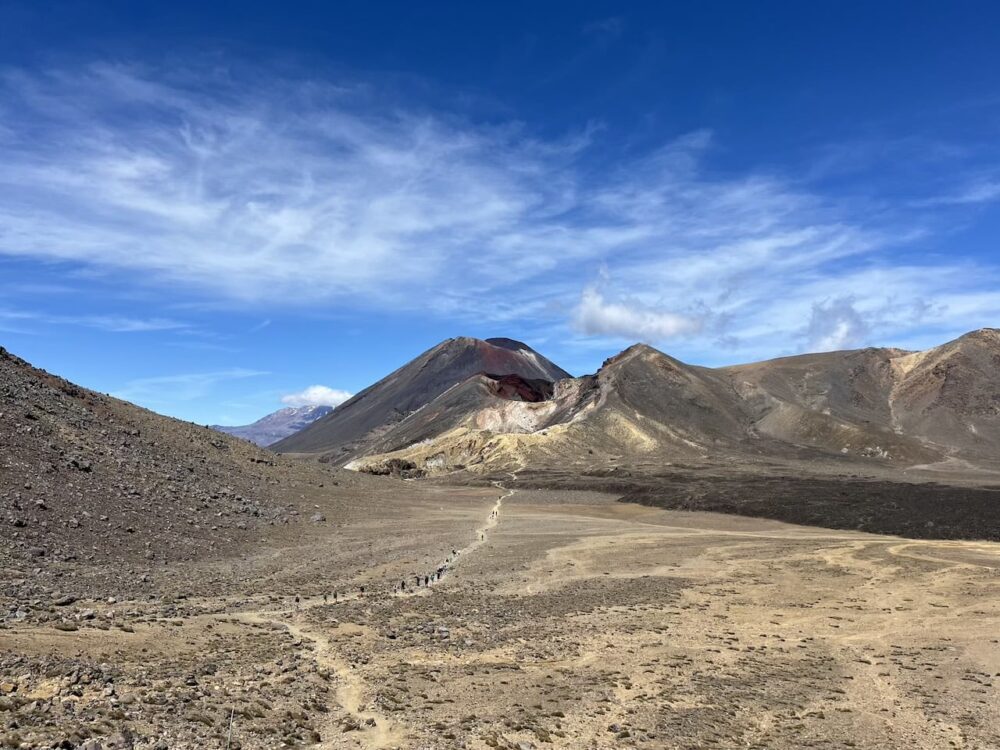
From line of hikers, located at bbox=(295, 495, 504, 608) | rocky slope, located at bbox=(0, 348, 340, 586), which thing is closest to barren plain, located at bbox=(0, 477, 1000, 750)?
line of hikers, located at bbox=(295, 495, 504, 608)

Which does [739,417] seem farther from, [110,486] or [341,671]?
[341,671]

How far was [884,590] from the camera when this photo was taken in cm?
2912

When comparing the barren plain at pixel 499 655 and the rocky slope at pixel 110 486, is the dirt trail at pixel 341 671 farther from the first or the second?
the rocky slope at pixel 110 486

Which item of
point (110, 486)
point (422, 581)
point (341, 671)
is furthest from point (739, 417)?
point (341, 671)

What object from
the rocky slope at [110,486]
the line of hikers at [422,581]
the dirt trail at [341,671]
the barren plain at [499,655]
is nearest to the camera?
the dirt trail at [341,671]

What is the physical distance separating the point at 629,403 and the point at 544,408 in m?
21.2

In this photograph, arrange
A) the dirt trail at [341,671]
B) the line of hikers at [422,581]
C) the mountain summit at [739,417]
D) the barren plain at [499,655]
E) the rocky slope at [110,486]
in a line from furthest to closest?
the mountain summit at [739,417]
the rocky slope at [110,486]
the line of hikers at [422,581]
the barren plain at [499,655]
the dirt trail at [341,671]

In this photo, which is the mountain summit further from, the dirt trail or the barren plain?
the dirt trail

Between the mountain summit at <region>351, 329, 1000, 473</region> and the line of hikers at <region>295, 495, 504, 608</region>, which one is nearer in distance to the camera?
the line of hikers at <region>295, 495, 504, 608</region>

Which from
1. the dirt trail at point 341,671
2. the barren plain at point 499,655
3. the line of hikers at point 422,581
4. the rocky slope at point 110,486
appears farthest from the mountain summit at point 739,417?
the dirt trail at point 341,671

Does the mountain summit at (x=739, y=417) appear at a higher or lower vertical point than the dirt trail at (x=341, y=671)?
higher

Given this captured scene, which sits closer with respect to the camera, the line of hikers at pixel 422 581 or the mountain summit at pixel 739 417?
the line of hikers at pixel 422 581

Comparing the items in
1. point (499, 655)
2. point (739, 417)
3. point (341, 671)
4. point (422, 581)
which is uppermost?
point (739, 417)

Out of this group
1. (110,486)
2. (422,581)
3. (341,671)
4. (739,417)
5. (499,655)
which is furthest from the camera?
(739,417)
